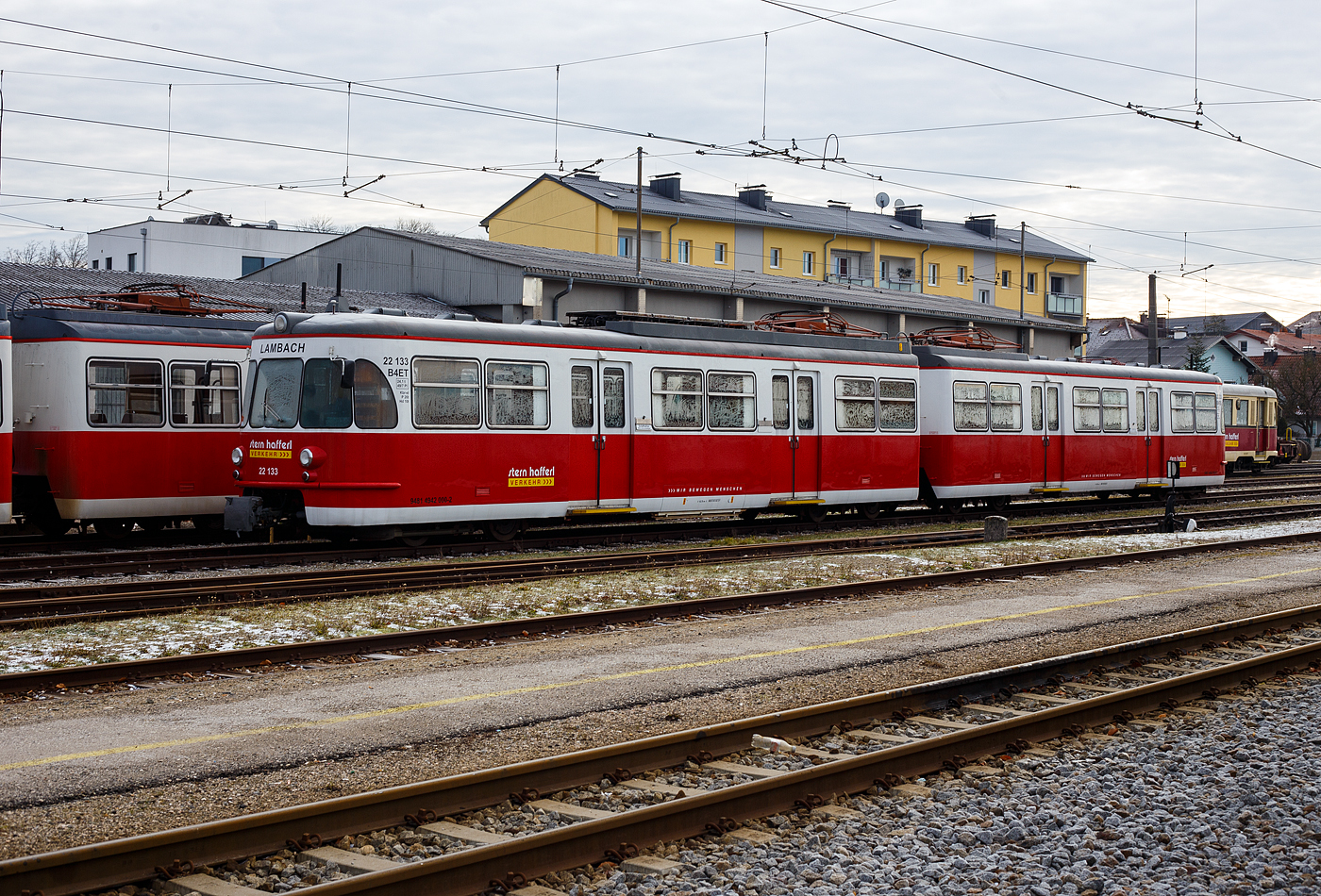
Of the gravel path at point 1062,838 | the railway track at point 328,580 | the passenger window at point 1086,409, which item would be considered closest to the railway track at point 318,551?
the railway track at point 328,580

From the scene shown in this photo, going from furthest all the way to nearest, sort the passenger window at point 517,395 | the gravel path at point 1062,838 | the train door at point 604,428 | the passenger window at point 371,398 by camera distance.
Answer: the train door at point 604,428
the passenger window at point 517,395
the passenger window at point 371,398
the gravel path at point 1062,838

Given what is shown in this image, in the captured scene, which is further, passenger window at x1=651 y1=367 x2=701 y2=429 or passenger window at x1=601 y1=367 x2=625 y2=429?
passenger window at x1=651 y1=367 x2=701 y2=429

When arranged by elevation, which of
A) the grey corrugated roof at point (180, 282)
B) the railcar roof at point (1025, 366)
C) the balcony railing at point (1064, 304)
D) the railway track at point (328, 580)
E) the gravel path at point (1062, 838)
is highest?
the balcony railing at point (1064, 304)

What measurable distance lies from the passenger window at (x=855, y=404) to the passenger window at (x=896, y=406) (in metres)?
0.19

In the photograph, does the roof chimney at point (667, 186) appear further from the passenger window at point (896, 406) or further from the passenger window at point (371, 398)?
the passenger window at point (371, 398)

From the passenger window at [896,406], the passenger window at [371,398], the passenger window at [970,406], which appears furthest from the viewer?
the passenger window at [970,406]

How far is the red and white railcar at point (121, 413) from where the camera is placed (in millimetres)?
17594

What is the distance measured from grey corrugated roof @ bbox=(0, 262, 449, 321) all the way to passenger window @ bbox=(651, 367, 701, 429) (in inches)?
335

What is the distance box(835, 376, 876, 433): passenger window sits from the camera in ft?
72.8

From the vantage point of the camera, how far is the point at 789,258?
63.9 meters

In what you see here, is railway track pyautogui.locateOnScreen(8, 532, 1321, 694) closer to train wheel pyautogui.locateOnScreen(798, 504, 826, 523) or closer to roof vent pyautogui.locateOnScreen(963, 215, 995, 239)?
train wheel pyautogui.locateOnScreen(798, 504, 826, 523)

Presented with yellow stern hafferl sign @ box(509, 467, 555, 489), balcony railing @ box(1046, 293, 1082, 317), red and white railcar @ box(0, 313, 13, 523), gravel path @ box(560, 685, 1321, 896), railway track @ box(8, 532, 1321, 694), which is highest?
balcony railing @ box(1046, 293, 1082, 317)

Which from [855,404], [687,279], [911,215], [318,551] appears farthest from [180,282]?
[911,215]

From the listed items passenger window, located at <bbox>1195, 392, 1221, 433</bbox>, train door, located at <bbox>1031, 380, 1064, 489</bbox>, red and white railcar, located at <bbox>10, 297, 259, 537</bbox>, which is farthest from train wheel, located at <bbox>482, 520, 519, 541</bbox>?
passenger window, located at <bbox>1195, 392, 1221, 433</bbox>
